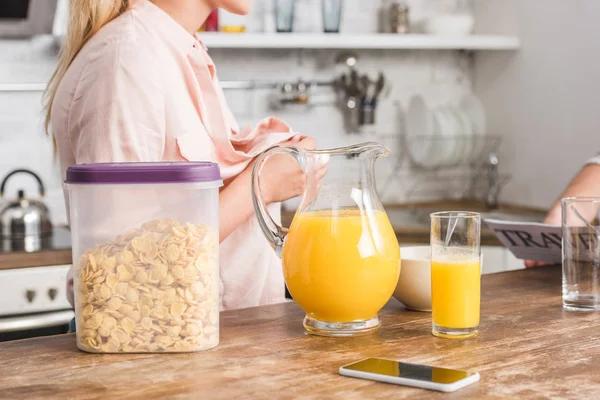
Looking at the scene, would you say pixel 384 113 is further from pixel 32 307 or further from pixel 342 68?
pixel 32 307

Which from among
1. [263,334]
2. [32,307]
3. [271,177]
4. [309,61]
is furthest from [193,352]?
[309,61]

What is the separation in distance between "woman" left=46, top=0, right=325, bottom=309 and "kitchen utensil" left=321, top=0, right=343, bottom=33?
6.24ft

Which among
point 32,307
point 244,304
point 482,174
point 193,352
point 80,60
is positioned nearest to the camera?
point 193,352

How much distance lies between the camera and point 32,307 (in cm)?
258

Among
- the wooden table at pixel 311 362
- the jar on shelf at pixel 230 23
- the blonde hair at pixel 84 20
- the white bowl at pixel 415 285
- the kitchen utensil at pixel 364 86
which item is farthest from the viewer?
the kitchen utensil at pixel 364 86

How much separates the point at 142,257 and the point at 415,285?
429 millimetres

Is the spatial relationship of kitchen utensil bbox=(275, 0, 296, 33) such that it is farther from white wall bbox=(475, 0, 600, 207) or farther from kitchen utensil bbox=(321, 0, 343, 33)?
white wall bbox=(475, 0, 600, 207)

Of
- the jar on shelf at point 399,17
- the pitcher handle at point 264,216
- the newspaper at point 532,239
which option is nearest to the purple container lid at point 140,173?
the pitcher handle at point 264,216

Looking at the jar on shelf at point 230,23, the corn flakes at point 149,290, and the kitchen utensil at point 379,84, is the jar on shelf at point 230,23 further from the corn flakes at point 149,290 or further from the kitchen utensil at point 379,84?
the corn flakes at point 149,290

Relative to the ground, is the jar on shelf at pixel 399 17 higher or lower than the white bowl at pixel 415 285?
A: higher

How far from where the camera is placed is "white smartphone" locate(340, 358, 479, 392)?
2.95 feet

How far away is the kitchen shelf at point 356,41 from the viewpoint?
10.6 feet

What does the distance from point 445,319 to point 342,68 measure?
267cm

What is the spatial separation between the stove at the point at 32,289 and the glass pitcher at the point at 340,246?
5.31 feet
